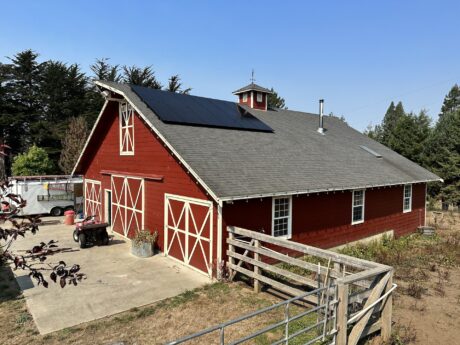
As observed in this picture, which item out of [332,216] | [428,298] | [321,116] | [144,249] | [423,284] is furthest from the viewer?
[321,116]

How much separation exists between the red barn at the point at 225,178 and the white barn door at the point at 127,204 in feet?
0.16

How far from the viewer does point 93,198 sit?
65.2 feet

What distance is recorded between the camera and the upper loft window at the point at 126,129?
600 inches

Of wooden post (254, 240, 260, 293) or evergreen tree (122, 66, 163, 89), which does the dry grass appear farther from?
evergreen tree (122, 66, 163, 89)

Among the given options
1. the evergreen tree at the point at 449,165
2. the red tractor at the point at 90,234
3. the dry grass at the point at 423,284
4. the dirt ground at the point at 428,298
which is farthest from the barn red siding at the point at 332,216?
the evergreen tree at the point at 449,165

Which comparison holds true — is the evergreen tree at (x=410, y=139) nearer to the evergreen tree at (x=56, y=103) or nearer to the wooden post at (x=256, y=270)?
the wooden post at (x=256, y=270)

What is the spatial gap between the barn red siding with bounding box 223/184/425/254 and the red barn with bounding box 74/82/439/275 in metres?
0.04

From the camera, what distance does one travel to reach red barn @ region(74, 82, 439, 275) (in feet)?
35.8

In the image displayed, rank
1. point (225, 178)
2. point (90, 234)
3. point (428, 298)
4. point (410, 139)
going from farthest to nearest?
point (410, 139), point (90, 234), point (225, 178), point (428, 298)

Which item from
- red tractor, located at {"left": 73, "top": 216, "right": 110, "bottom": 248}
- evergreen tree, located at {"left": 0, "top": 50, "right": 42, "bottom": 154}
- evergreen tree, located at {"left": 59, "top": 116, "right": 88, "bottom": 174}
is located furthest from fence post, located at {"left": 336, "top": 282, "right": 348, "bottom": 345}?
evergreen tree, located at {"left": 0, "top": 50, "right": 42, "bottom": 154}

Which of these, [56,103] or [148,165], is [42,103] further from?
[148,165]

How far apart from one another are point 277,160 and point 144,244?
614 cm

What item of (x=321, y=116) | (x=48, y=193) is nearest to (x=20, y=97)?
(x=48, y=193)

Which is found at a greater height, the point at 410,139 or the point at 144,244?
the point at 410,139
